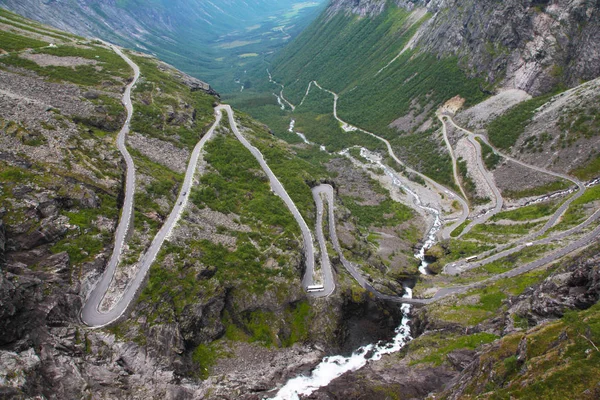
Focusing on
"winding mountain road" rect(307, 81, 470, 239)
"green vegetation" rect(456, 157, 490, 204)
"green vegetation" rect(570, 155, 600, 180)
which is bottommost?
"winding mountain road" rect(307, 81, 470, 239)

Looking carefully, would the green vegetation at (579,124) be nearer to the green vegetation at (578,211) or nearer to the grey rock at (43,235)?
the green vegetation at (578,211)

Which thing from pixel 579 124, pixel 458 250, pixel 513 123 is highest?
pixel 579 124

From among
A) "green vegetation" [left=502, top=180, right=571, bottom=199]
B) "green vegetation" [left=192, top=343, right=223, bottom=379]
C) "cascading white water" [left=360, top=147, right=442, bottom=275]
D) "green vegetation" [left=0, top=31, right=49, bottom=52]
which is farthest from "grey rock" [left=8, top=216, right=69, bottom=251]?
"green vegetation" [left=502, top=180, right=571, bottom=199]

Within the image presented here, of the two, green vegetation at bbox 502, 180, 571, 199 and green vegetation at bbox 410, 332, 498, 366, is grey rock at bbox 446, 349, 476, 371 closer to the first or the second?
green vegetation at bbox 410, 332, 498, 366

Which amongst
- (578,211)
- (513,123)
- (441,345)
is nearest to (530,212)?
(578,211)

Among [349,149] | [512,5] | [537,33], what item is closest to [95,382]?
[349,149]

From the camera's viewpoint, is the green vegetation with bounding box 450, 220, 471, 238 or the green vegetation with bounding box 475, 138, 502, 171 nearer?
the green vegetation with bounding box 450, 220, 471, 238

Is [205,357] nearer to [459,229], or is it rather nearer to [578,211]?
[459,229]
